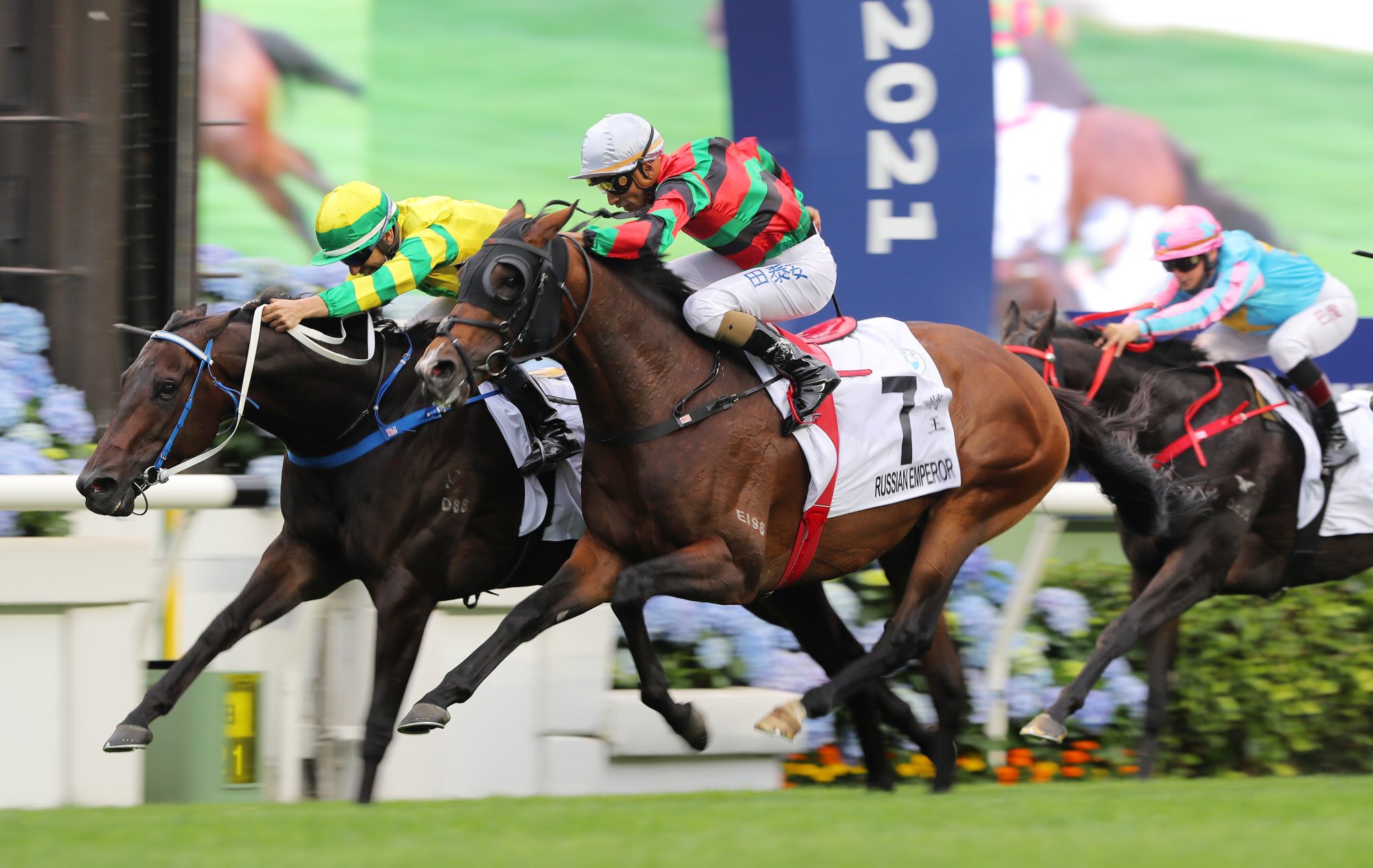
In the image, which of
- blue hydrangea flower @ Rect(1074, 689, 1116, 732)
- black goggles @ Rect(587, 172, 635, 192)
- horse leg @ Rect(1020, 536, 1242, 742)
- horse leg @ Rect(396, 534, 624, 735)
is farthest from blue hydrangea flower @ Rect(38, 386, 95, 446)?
blue hydrangea flower @ Rect(1074, 689, 1116, 732)

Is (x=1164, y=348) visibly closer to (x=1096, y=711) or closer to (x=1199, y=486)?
(x=1199, y=486)

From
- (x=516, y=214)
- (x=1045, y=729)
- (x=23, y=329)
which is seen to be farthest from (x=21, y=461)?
(x=1045, y=729)

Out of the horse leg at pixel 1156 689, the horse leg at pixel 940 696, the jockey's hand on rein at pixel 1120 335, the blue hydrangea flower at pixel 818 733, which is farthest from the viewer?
the jockey's hand on rein at pixel 1120 335

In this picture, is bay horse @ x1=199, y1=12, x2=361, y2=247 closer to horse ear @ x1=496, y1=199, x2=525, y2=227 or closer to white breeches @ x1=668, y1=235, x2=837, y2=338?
white breeches @ x1=668, y1=235, x2=837, y2=338

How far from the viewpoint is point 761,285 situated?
16.4ft

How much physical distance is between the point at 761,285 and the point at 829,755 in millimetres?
1864

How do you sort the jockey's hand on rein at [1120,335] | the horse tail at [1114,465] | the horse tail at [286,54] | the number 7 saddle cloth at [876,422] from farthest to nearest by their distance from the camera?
1. the horse tail at [286,54]
2. the jockey's hand on rein at [1120,335]
3. the horse tail at [1114,465]
4. the number 7 saddle cloth at [876,422]

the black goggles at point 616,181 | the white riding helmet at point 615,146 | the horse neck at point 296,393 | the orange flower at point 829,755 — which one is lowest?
the orange flower at point 829,755

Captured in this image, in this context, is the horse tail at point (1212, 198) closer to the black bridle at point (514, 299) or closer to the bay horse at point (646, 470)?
the bay horse at point (646, 470)

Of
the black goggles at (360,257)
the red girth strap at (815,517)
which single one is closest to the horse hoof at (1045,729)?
the red girth strap at (815,517)

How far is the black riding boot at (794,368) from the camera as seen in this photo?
4797 millimetres

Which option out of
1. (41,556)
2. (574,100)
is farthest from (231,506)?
(574,100)

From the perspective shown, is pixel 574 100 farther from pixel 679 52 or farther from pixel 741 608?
pixel 741 608

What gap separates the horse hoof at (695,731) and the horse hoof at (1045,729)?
4.35 feet
